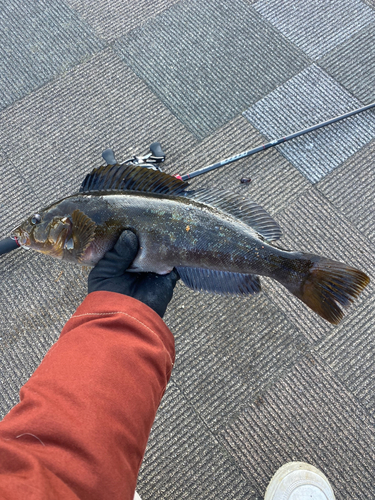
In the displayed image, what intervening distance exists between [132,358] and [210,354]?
31.6 inches

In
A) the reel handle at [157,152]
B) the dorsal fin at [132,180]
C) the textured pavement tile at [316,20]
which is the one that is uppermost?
the textured pavement tile at [316,20]

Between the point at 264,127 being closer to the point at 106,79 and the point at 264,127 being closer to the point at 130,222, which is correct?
the point at 106,79

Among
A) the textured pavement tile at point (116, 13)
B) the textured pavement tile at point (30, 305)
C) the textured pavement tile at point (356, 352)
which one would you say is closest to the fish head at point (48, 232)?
the textured pavement tile at point (30, 305)

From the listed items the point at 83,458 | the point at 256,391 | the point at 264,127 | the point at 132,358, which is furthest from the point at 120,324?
the point at 264,127

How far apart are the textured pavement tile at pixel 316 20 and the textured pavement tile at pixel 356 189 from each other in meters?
0.70

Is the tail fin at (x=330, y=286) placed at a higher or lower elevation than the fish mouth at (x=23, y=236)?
lower

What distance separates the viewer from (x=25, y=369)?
1.56 m

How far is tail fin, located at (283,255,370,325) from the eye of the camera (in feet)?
3.43

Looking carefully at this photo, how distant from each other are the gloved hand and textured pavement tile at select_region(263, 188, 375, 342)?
25.4 inches

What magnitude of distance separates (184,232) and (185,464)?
1.02 m

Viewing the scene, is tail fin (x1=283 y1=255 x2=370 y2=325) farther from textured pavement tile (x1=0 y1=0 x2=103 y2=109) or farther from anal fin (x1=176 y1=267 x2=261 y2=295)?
textured pavement tile (x1=0 y1=0 x2=103 y2=109)

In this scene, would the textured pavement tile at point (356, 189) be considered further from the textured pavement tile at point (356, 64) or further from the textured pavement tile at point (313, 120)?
the textured pavement tile at point (356, 64)

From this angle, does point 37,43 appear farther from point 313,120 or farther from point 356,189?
point 356,189

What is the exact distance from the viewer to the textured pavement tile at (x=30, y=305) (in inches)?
61.9
